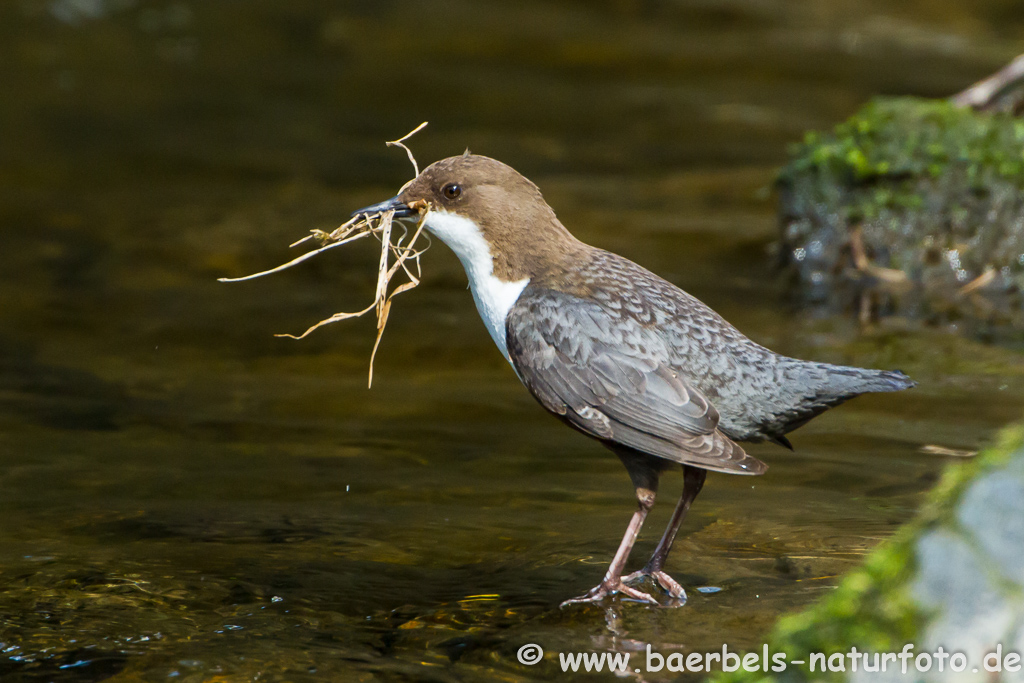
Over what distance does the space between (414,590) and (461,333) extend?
3.07 meters

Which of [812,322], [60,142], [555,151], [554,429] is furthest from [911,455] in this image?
[60,142]

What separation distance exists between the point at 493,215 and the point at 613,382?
72cm

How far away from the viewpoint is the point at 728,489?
4.55 meters

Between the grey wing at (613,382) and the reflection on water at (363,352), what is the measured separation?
1.64ft

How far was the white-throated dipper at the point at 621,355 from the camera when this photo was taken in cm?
345

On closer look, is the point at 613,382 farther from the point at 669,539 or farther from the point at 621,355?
the point at 669,539

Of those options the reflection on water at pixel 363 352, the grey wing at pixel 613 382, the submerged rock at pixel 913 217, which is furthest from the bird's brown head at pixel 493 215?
the submerged rock at pixel 913 217

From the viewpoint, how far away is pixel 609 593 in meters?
3.59

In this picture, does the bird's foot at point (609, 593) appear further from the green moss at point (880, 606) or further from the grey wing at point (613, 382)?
the green moss at point (880, 606)

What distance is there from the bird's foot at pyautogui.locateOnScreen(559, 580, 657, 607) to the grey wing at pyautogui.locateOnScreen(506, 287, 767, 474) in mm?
443

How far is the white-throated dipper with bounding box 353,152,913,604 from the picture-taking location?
3453 mm

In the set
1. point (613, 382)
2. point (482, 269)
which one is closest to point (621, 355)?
point (613, 382)

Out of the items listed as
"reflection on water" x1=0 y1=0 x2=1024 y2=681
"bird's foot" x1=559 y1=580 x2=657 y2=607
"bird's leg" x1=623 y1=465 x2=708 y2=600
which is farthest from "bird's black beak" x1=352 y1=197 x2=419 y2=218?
"bird's foot" x1=559 y1=580 x2=657 y2=607

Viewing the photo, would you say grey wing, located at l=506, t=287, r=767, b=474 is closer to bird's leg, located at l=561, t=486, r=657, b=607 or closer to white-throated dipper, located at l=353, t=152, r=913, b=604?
white-throated dipper, located at l=353, t=152, r=913, b=604
